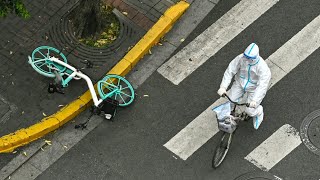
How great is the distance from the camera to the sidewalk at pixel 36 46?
11.5 meters

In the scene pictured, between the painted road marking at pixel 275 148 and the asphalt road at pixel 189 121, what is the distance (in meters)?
0.08

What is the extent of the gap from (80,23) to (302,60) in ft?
13.2

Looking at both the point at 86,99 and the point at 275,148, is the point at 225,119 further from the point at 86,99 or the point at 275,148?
the point at 86,99

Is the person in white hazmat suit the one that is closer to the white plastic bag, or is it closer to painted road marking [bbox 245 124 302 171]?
the white plastic bag

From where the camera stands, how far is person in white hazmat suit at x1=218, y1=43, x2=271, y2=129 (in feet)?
32.3

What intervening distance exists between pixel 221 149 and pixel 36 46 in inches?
150

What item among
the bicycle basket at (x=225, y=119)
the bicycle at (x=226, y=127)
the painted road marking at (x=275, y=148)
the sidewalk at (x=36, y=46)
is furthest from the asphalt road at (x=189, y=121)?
the bicycle basket at (x=225, y=119)

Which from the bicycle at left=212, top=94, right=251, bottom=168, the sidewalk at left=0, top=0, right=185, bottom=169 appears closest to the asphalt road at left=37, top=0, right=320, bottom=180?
the bicycle at left=212, top=94, right=251, bottom=168

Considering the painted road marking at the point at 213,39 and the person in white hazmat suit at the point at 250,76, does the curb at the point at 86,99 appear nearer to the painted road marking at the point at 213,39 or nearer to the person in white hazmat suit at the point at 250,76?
the painted road marking at the point at 213,39

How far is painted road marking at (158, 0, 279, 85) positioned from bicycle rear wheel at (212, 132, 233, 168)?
155cm

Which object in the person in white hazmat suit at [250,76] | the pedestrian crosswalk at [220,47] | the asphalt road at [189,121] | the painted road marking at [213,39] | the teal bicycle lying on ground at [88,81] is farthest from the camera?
the painted road marking at [213,39]

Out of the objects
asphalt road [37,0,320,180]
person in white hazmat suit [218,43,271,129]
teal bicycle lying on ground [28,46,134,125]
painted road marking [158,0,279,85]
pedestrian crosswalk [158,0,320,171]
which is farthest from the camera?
painted road marking [158,0,279,85]

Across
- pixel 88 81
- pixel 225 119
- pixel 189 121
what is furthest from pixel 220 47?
pixel 88 81

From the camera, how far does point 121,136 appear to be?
11.4 meters
